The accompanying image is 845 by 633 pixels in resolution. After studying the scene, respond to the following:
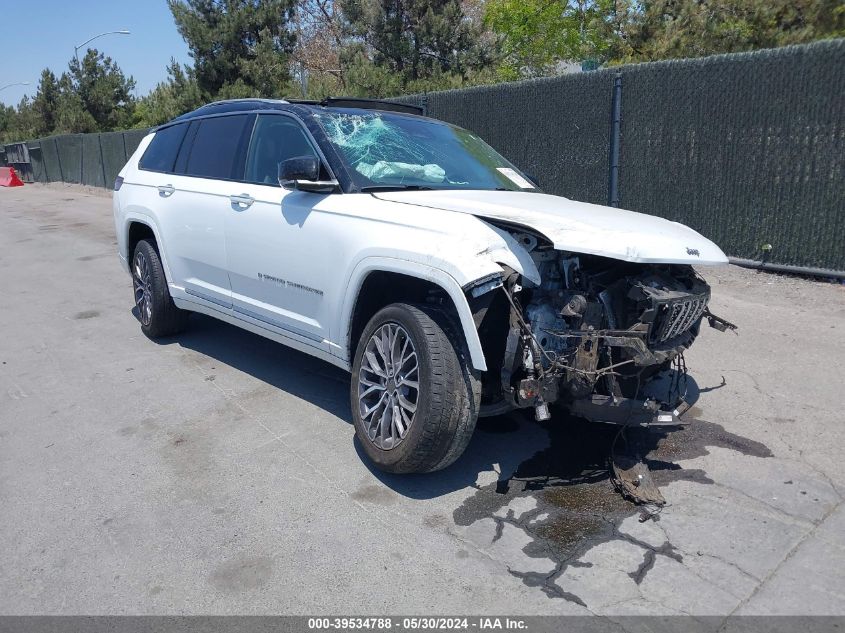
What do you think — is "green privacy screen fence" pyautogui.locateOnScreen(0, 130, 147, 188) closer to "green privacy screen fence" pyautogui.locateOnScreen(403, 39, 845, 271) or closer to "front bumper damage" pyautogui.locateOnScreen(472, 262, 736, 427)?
"green privacy screen fence" pyautogui.locateOnScreen(403, 39, 845, 271)

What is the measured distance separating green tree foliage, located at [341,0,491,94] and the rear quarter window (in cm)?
1521

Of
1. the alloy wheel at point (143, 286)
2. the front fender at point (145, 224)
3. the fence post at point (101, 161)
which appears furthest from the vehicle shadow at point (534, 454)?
the fence post at point (101, 161)

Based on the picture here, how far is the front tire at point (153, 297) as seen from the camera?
619 cm

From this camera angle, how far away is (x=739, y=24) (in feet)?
43.3

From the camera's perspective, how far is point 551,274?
12.0ft

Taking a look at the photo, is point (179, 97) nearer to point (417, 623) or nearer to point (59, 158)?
point (59, 158)

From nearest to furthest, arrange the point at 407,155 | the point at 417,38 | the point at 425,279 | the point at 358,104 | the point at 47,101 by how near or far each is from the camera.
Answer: the point at 425,279 < the point at 407,155 < the point at 358,104 < the point at 417,38 < the point at 47,101

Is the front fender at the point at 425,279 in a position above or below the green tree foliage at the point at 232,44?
below

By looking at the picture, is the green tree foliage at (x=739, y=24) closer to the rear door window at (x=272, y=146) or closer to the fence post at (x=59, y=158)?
the rear door window at (x=272, y=146)

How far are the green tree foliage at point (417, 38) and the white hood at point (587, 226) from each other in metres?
17.7

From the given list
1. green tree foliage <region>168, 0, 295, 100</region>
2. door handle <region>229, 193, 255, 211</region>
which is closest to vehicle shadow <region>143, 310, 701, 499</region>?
door handle <region>229, 193, 255, 211</region>

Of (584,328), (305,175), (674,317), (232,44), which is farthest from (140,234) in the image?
(232,44)

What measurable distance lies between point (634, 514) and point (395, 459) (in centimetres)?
123

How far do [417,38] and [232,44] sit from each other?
7.35 metres
